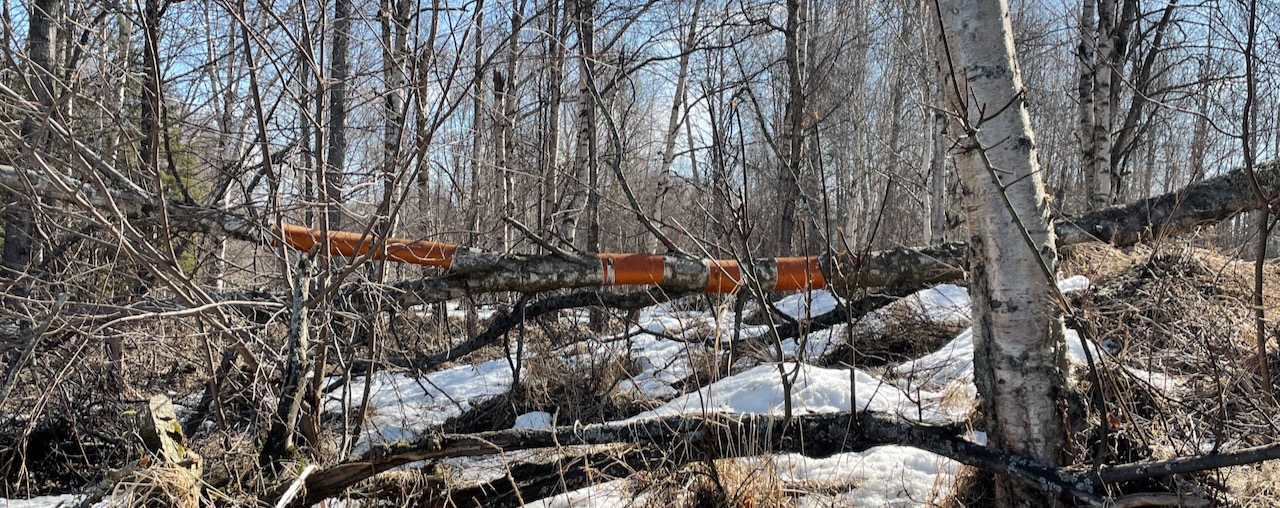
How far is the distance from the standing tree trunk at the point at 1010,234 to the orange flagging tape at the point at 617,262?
4.70ft

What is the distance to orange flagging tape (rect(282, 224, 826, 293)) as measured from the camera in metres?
4.06

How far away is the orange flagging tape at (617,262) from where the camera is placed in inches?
160

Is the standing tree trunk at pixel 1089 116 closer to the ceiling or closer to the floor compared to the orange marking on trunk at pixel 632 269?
closer to the ceiling

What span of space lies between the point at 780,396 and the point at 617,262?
1.42 meters

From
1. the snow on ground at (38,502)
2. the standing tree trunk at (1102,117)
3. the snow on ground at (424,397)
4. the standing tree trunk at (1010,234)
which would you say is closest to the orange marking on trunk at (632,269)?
the snow on ground at (424,397)

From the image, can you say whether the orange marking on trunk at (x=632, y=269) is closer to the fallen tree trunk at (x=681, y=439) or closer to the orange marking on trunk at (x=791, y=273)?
the orange marking on trunk at (x=791, y=273)

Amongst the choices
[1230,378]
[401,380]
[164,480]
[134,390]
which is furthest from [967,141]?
[401,380]

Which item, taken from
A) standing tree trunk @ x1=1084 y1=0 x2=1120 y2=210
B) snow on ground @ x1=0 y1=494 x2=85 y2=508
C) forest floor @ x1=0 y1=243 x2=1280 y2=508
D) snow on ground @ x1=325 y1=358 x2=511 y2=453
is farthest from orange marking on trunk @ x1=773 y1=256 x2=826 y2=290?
standing tree trunk @ x1=1084 y1=0 x2=1120 y2=210

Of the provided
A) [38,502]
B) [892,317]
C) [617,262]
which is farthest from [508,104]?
[38,502]

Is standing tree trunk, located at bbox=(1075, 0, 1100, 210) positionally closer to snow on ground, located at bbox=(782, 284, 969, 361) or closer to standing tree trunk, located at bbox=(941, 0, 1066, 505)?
snow on ground, located at bbox=(782, 284, 969, 361)

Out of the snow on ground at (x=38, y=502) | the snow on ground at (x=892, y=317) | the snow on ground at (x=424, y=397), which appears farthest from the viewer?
the snow on ground at (x=892, y=317)

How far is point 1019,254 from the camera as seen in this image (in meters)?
2.48

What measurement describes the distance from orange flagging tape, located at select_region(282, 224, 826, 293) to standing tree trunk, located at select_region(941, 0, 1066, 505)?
1.43m

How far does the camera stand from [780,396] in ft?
13.5
